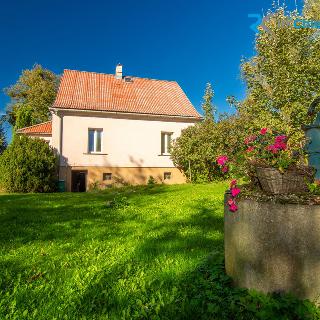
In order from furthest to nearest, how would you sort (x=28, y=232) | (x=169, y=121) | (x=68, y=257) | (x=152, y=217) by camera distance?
(x=169, y=121)
(x=152, y=217)
(x=28, y=232)
(x=68, y=257)

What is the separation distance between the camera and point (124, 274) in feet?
14.2

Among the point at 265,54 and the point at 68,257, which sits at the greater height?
the point at 265,54

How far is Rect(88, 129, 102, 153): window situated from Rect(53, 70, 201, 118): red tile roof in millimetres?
1574

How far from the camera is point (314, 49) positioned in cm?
2178

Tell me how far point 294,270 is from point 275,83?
21.1 meters

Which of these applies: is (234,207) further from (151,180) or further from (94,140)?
(151,180)

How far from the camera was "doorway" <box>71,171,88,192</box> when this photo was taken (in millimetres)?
21486

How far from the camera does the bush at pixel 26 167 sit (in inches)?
711

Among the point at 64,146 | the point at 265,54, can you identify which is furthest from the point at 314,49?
the point at 64,146

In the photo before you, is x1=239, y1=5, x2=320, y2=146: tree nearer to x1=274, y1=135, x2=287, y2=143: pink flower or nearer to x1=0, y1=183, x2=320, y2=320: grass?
x1=0, y1=183, x2=320, y2=320: grass

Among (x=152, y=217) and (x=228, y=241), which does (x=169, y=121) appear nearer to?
(x=152, y=217)

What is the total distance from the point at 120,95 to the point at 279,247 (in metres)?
21.9

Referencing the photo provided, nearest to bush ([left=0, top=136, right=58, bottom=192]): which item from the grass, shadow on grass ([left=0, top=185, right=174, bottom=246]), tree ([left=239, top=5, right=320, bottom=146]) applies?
shadow on grass ([left=0, top=185, right=174, bottom=246])

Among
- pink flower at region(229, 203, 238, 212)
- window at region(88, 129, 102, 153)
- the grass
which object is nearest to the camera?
the grass
